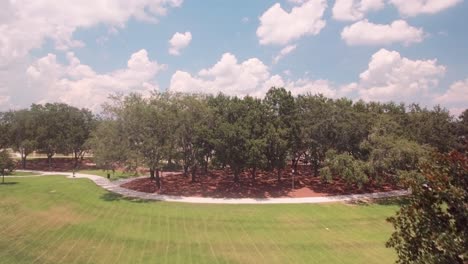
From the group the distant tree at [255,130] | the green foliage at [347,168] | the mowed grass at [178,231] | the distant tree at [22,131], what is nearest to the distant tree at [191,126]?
the distant tree at [255,130]

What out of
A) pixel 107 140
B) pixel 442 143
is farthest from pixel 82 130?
pixel 442 143

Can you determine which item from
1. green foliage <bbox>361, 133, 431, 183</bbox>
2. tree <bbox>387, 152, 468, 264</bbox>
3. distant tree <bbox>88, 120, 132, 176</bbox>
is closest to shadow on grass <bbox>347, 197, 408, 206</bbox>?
green foliage <bbox>361, 133, 431, 183</bbox>

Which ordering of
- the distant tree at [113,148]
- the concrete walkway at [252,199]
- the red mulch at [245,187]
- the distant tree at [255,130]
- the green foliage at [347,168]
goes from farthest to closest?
the red mulch at [245,187]
the distant tree at [113,148]
the distant tree at [255,130]
the green foliage at [347,168]
the concrete walkway at [252,199]

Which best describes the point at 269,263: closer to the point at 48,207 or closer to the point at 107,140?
the point at 48,207

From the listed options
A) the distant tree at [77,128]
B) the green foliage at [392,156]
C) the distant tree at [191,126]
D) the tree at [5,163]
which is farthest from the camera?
the distant tree at [77,128]

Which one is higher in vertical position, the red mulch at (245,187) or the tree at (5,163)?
the tree at (5,163)

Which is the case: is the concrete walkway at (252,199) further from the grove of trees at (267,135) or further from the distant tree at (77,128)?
the distant tree at (77,128)

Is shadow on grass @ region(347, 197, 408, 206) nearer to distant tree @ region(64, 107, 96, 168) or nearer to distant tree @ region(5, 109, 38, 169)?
distant tree @ region(64, 107, 96, 168)
